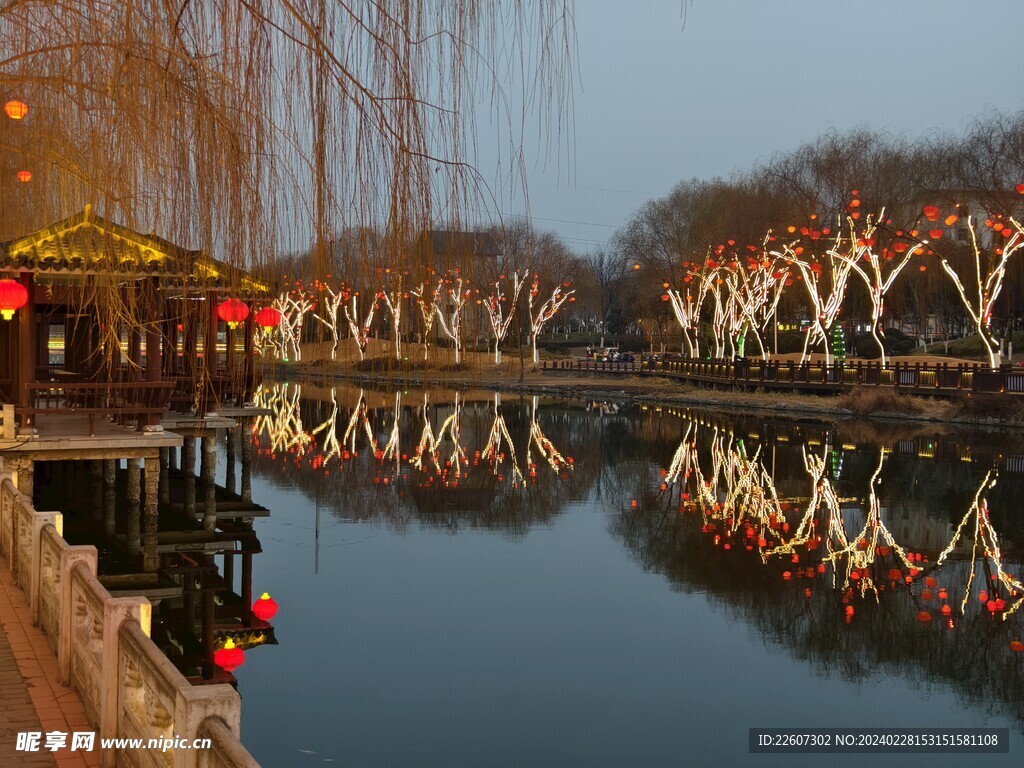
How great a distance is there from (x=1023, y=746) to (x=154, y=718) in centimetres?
673

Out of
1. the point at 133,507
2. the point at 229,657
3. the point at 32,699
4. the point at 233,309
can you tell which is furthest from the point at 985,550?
the point at 233,309

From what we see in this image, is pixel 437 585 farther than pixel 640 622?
Yes

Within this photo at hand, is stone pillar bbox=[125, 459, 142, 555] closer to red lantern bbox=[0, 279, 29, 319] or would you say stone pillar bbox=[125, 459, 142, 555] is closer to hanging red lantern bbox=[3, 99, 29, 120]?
red lantern bbox=[0, 279, 29, 319]

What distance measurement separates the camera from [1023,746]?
7918mm

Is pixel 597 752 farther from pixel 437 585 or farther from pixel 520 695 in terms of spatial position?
pixel 437 585

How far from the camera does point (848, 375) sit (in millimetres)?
31969

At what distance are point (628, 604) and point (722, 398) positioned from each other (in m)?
23.9

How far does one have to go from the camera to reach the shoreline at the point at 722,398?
26969 mm

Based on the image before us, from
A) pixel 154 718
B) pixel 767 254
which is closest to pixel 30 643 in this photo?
pixel 154 718

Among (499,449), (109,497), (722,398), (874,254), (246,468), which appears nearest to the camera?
(109,497)

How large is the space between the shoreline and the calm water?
2.66 m

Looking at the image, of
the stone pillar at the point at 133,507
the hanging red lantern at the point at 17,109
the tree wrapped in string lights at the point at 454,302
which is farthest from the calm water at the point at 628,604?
the hanging red lantern at the point at 17,109

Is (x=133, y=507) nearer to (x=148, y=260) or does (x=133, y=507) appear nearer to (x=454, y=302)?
(x=148, y=260)

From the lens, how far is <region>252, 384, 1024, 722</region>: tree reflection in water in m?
10.6
